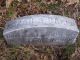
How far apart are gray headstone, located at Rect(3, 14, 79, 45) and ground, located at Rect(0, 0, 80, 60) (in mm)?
67

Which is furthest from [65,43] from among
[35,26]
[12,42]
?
[12,42]

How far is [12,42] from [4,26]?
0.23 meters

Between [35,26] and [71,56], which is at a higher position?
[35,26]

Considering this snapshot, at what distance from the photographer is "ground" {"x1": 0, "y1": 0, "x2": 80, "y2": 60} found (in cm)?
251

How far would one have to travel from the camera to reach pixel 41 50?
2564 mm

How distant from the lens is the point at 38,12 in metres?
2.89

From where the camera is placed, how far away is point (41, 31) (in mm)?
2518

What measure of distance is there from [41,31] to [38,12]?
43 centimetres

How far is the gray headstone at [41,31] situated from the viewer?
8.20ft

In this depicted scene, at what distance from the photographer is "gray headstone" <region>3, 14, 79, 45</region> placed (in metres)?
2.50

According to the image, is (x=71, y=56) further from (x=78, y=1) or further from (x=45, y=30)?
(x=78, y=1)

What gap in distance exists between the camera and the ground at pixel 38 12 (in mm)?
2508

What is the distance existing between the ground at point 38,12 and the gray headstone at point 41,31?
0.07 metres

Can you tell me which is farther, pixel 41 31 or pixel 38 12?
pixel 38 12
